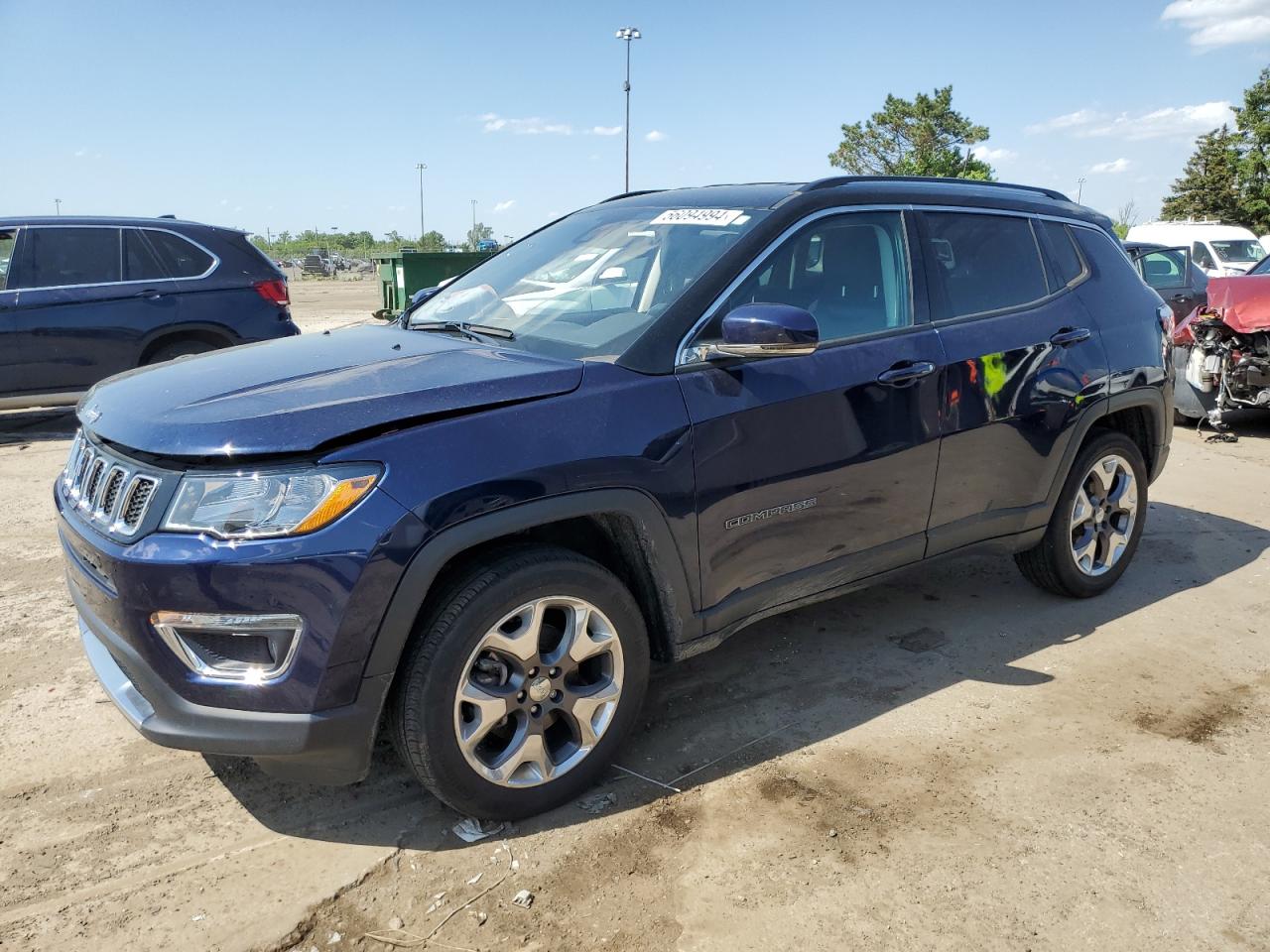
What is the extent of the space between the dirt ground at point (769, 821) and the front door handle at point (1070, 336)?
4.23 ft

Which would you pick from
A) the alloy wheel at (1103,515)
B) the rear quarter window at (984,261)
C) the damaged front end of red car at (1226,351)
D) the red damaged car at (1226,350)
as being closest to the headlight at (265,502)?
the rear quarter window at (984,261)

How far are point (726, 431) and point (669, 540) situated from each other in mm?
390

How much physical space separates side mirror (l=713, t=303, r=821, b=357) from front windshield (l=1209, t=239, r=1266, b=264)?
1997cm

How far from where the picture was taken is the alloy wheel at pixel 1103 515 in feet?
14.5

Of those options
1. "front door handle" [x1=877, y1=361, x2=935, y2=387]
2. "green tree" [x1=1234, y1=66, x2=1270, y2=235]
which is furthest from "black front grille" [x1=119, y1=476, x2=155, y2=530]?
"green tree" [x1=1234, y1=66, x2=1270, y2=235]

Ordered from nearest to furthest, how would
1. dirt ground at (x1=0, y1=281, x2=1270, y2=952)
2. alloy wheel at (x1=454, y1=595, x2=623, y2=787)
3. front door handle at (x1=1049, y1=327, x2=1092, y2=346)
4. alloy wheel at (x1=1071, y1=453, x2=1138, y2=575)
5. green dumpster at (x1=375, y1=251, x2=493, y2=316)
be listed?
dirt ground at (x1=0, y1=281, x2=1270, y2=952)
alloy wheel at (x1=454, y1=595, x2=623, y2=787)
front door handle at (x1=1049, y1=327, x2=1092, y2=346)
alloy wheel at (x1=1071, y1=453, x2=1138, y2=575)
green dumpster at (x1=375, y1=251, x2=493, y2=316)

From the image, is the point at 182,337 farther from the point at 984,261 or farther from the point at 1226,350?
the point at 1226,350

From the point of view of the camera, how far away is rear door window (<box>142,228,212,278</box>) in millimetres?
8156

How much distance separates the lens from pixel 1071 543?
439cm

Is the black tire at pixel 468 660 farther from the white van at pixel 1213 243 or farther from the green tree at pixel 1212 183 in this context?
the green tree at pixel 1212 183

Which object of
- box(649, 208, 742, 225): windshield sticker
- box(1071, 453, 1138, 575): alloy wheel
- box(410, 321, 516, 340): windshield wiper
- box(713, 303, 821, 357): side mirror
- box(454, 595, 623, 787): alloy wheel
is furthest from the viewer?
box(1071, 453, 1138, 575): alloy wheel

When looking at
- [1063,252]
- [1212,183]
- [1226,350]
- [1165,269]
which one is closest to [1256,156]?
[1212,183]

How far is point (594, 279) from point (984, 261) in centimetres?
165

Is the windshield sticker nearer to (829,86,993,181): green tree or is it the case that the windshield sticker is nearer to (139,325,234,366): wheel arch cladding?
(139,325,234,366): wheel arch cladding
